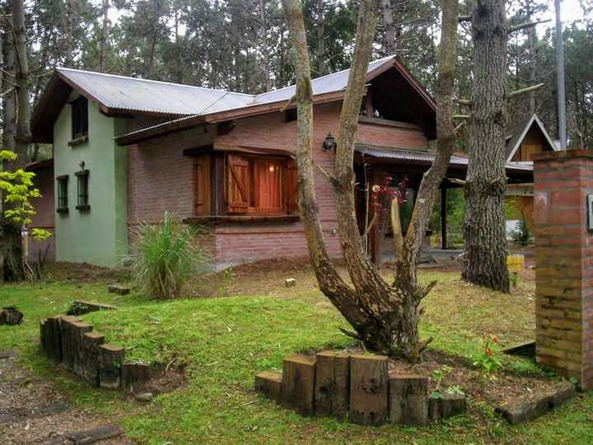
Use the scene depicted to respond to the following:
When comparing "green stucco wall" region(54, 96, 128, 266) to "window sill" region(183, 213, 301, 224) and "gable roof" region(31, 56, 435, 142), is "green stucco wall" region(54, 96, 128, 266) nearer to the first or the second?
"gable roof" region(31, 56, 435, 142)

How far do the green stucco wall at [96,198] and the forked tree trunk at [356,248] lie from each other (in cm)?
1038

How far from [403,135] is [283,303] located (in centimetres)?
1079

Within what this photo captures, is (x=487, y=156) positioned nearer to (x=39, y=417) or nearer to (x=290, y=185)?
(x=290, y=185)

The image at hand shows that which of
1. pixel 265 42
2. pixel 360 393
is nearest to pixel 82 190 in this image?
pixel 360 393

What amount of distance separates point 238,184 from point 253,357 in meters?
7.51

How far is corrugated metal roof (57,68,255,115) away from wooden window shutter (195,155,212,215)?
65.3 inches

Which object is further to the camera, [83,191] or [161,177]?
[83,191]

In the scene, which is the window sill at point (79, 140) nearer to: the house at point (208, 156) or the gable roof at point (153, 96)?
the house at point (208, 156)

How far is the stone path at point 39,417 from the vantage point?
3469 mm

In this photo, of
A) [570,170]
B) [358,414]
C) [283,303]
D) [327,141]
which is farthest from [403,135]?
[358,414]

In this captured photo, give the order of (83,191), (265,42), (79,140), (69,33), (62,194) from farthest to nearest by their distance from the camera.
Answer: (265,42) < (69,33) < (62,194) < (83,191) < (79,140)

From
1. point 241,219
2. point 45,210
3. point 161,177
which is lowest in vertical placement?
point 241,219

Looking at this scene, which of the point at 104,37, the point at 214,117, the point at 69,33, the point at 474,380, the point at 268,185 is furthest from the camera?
the point at 104,37

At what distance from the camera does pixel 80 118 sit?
16141mm
